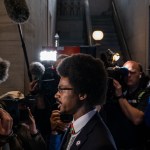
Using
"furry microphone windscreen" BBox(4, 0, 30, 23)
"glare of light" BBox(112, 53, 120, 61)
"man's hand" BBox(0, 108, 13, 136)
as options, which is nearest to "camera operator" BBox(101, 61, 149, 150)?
"glare of light" BBox(112, 53, 120, 61)

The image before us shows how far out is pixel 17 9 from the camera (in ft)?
13.3

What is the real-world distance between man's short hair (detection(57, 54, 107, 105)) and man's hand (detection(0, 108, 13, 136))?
54cm

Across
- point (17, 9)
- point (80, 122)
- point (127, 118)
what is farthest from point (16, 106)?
point (17, 9)

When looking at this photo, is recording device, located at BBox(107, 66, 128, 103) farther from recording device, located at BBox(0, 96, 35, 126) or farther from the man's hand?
the man's hand

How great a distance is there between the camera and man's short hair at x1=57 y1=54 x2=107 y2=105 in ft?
6.70

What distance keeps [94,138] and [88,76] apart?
14.7 inches

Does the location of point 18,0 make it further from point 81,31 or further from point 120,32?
point 81,31

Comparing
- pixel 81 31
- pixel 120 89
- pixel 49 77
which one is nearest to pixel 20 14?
pixel 49 77

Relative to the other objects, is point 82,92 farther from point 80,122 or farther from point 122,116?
point 122,116

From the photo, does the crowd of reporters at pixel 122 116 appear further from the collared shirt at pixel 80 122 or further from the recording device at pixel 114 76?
the collared shirt at pixel 80 122

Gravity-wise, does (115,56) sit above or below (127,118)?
above

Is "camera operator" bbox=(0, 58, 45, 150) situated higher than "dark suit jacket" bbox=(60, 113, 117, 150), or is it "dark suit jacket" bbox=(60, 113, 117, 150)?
"dark suit jacket" bbox=(60, 113, 117, 150)

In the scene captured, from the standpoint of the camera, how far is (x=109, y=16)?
17000 millimetres

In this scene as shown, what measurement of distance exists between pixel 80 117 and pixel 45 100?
1.75 m
